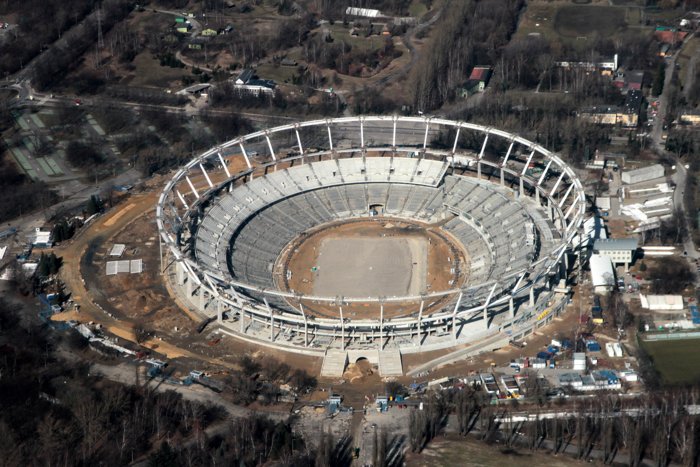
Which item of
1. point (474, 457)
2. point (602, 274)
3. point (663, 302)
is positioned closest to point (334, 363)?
point (474, 457)

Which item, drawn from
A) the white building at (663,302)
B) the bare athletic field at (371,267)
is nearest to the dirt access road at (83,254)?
the bare athletic field at (371,267)

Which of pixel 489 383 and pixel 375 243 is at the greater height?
pixel 375 243

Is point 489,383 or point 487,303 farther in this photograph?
point 487,303

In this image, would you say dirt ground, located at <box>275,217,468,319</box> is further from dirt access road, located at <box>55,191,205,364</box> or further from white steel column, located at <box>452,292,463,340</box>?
dirt access road, located at <box>55,191,205,364</box>

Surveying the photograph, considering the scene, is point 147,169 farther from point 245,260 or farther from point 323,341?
point 323,341

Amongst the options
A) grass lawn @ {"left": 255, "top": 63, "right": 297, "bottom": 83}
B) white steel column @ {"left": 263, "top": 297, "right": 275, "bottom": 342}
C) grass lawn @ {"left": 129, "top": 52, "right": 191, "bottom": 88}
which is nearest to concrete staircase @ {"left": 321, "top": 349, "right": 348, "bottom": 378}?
white steel column @ {"left": 263, "top": 297, "right": 275, "bottom": 342}

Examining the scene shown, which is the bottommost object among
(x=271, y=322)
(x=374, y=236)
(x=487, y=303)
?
(x=271, y=322)

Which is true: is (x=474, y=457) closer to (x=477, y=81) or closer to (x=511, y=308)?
(x=511, y=308)

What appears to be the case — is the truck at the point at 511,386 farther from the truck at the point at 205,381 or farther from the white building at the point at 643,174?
the white building at the point at 643,174
